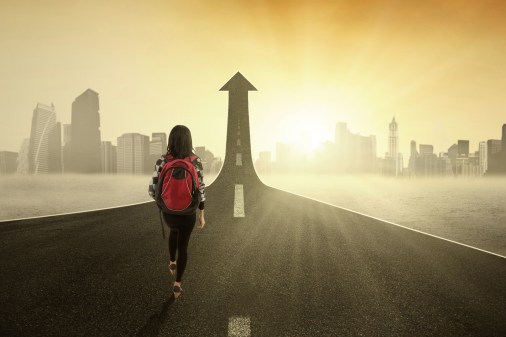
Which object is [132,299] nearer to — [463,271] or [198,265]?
[198,265]

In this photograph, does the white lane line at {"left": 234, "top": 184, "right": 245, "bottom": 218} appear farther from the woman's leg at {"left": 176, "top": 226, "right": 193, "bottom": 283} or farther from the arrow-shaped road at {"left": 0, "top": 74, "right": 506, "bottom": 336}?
the woman's leg at {"left": 176, "top": 226, "right": 193, "bottom": 283}

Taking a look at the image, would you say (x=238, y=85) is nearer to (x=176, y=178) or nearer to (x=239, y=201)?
(x=239, y=201)

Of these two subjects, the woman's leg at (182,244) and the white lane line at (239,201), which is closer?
the woman's leg at (182,244)

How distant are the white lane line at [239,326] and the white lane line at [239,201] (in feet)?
24.4

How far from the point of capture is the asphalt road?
4.29 meters

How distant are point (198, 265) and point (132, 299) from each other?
180cm

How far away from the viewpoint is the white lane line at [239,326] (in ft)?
13.1

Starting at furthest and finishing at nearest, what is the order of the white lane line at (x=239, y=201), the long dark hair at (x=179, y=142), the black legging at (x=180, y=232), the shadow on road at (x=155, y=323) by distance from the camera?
the white lane line at (x=239, y=201), the black legging at (x=180, y=232), the long dark hair at (x=179, y=142), the shadow on road at (x=155, y=323)

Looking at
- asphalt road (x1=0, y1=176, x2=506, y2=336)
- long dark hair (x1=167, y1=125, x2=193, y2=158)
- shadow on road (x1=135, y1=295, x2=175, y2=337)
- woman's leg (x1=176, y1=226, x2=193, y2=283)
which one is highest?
long dark hair (x1=167, y1=125, x2=193, y2=158)

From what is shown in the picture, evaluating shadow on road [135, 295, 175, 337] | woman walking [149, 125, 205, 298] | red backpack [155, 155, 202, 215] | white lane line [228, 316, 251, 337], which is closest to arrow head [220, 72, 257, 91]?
woman walking [149, 125, 205, 298]

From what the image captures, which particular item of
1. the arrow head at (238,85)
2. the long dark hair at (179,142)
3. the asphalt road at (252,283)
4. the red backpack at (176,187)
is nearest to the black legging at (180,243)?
the red backpack at (176,187)

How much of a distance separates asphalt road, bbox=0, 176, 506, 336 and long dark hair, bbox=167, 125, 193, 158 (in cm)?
214

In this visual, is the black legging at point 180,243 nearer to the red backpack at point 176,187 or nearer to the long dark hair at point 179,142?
the red backpack at point 176,187

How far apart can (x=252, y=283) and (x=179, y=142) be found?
8.86ft
